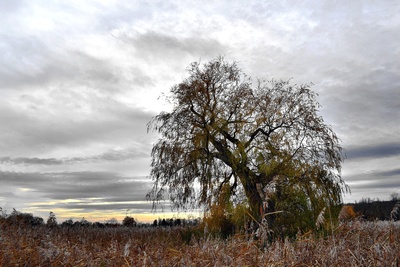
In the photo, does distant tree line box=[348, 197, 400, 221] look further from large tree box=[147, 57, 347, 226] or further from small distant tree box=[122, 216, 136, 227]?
small distant tree box=[122, 216, 136, 227]

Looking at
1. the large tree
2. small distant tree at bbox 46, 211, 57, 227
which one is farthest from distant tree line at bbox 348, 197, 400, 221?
small distant tree at bbox 46, 211, 57, 227

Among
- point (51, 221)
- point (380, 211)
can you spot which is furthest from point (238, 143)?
point (380, 211)

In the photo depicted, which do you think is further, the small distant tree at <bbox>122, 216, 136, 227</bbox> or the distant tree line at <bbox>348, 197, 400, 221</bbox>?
the small distant tree at <bbox>122, 216, 136, 227</bbox>

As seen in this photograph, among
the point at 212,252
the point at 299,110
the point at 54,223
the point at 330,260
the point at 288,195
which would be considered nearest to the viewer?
the point at 330,260

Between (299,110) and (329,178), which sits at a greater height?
(299,110)

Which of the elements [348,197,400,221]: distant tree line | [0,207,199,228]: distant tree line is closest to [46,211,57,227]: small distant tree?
[0,207,199,228]: distant tree line

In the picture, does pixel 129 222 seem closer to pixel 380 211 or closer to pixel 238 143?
pixel 238 143

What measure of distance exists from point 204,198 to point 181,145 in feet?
9.62

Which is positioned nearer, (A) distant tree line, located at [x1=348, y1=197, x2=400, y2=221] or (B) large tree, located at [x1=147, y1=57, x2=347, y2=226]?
(A) distant tree line, located at [x1=348, y1=197, x2=400, y2=221]

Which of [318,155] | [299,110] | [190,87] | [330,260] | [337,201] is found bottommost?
[330,260]

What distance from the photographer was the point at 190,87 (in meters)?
21.3

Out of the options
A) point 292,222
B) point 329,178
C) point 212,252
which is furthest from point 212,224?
point 212,252

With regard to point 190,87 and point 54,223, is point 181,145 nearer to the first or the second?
point 190,87

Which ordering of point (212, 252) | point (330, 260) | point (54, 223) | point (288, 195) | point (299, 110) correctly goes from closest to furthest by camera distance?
1. point (330, 260)
2. point (212, 252)
3. point (288, 195)
4. point (299, 110)
5. point (54, 223)
